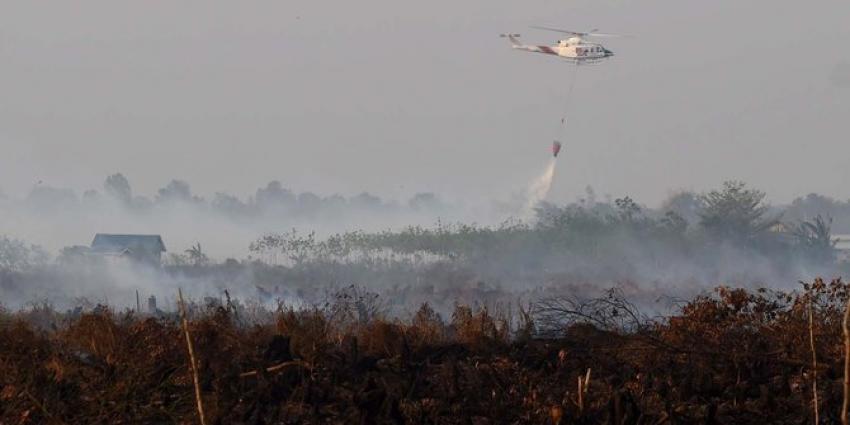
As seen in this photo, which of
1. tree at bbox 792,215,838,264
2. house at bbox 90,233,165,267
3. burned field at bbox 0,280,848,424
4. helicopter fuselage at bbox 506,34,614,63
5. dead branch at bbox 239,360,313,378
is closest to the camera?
burned field at bbox 0,280,848,424

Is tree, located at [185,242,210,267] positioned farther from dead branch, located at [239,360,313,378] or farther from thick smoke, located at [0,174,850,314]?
dead branch, located at [239,360,313,378]

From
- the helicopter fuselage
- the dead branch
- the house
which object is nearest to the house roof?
the house

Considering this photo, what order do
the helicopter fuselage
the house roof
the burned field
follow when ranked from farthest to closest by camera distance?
the house roof → the helicopter fuselage → the burned field

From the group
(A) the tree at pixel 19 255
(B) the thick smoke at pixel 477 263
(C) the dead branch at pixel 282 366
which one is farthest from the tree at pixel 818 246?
(C) the dead branch at pixel 282 366

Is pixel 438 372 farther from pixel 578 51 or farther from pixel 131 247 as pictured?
pixel 131 247

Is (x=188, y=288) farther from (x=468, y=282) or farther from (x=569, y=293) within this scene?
(x=569, y=293)

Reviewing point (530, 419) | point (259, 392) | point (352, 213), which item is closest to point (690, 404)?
point (530, 419)

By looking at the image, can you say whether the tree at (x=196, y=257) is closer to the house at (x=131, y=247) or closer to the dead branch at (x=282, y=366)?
the house at (x=131, y=247)

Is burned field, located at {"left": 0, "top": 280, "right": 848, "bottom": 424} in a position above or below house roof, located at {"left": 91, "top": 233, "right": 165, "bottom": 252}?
below

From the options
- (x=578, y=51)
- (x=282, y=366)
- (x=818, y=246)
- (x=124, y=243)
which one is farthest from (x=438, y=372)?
(x=818, y=246)
